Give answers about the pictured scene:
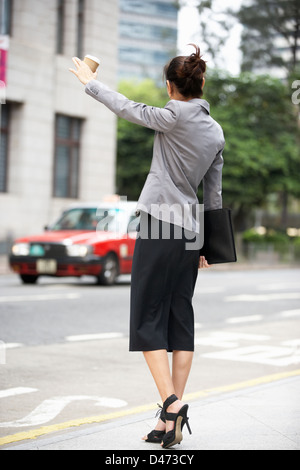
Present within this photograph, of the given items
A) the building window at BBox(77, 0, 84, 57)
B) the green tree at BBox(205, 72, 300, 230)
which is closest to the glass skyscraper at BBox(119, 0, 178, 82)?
the green tree at BBox(205, 72, 300, 230)

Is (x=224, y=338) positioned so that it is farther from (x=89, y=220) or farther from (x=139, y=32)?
(x=139, y=32)

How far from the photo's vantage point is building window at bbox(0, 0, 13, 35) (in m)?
28.1

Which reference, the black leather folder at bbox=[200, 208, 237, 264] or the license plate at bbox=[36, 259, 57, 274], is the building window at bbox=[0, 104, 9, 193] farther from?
the black leather folder at bbox=[200, 208, 237, 264]

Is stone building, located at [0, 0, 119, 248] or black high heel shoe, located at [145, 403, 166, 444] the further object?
stone building, located at [0, 0, 119, 248]

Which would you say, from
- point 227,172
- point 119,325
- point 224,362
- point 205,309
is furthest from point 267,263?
point 224,362

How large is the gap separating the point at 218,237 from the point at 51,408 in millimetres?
1823

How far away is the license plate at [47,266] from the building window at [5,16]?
14.4 meters

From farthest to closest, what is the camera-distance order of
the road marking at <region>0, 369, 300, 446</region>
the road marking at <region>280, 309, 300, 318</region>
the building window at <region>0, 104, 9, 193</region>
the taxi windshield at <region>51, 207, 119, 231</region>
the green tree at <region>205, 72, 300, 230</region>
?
the green tree at <region>205, 72, 300, 230</region>, the building window at <region>0, 104, 9, 193</region>, the taxi windshield at <region>51, 207, 119, 231</region>, the road marking at <region>280, 309, 300, 318</region>, the road marking at <region>0, 369, 300, 446</region>

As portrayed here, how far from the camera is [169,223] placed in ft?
14.1

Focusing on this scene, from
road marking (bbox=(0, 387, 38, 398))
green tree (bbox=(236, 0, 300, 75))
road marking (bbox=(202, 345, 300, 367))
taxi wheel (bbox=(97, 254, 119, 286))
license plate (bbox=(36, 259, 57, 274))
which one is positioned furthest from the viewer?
green tree (bbox=(236, 0, 300, 75))

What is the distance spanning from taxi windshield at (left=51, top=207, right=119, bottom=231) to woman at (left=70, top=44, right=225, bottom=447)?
40.9ft

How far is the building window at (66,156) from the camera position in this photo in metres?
30.2

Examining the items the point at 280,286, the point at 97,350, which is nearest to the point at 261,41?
the point at 280,286

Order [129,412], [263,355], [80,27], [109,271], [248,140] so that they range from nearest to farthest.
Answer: [129,412] → [263,355] → [109,271] → [80,27] → [248,140]
